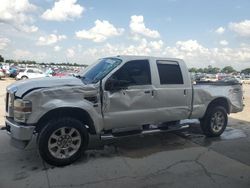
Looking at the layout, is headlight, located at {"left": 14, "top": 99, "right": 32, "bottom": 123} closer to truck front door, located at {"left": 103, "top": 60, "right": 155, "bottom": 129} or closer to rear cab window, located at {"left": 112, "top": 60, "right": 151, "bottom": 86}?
truck front door, located at {"left": 103, "top": 60, "right": 155, "bottom": 129}

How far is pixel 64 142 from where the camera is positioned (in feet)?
19.7

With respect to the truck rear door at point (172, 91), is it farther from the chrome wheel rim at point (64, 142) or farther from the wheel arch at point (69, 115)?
the chrome wheel rim at point (64, 142)

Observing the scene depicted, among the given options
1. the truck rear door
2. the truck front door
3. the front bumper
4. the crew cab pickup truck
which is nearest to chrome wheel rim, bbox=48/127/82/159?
the crew cab pickup truck

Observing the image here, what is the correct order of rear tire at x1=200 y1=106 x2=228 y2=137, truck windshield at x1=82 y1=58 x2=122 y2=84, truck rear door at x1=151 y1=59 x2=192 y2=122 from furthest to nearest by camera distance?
rear tire at x1=200 y1=106 x2=228 y2=137, truck rear door at x1=151 y1=59 x2=192 y2=122, truck windshield at x1=82 y1=58 x2=122 y2=84

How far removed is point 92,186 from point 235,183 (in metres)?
2.22

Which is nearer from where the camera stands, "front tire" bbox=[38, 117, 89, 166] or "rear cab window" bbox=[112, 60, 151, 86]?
"front tire" bbox=[38, 117, 89, 166]

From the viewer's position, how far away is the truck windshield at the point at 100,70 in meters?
6.68

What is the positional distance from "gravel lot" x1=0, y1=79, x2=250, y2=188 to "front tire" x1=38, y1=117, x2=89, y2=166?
167 mm

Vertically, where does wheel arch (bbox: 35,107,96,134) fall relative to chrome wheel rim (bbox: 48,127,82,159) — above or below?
above

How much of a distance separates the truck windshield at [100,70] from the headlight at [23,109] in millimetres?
1333

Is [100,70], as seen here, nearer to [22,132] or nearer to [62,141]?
[62,141]

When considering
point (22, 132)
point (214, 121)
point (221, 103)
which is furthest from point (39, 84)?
point (221, 103)

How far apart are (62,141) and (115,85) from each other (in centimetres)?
146

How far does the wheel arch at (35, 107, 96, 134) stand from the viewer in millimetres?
5969
